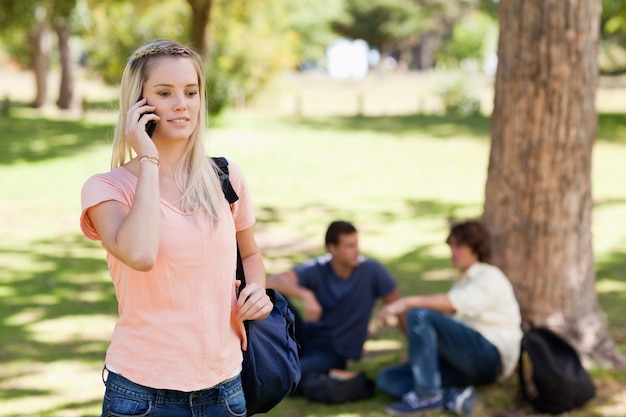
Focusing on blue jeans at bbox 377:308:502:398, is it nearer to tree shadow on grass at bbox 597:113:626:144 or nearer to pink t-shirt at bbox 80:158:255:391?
pink t-shirt at bbox 80:158:255:391

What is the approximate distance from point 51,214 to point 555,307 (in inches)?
368

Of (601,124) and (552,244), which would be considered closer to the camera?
(552,244)

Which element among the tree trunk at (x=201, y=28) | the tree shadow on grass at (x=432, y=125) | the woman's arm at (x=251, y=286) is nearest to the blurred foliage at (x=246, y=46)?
the tree trunk at (x=201, y=28)

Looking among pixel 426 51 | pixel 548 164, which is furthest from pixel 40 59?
pixel 426 51

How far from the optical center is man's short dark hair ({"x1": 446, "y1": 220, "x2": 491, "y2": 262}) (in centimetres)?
543

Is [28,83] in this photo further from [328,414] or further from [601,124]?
→ [328,414]

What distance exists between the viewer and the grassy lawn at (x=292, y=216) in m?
5.98

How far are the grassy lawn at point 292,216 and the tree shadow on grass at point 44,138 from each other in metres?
0.05

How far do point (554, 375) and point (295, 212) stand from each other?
8.49 m

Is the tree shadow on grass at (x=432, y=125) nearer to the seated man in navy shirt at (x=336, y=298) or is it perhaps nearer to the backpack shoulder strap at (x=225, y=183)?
the seated man in navy shirt at (x=336, y=298)

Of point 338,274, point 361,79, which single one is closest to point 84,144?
point 338,274

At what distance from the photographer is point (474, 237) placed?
544cm

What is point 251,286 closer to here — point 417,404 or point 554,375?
point 417,404

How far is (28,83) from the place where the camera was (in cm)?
5672
